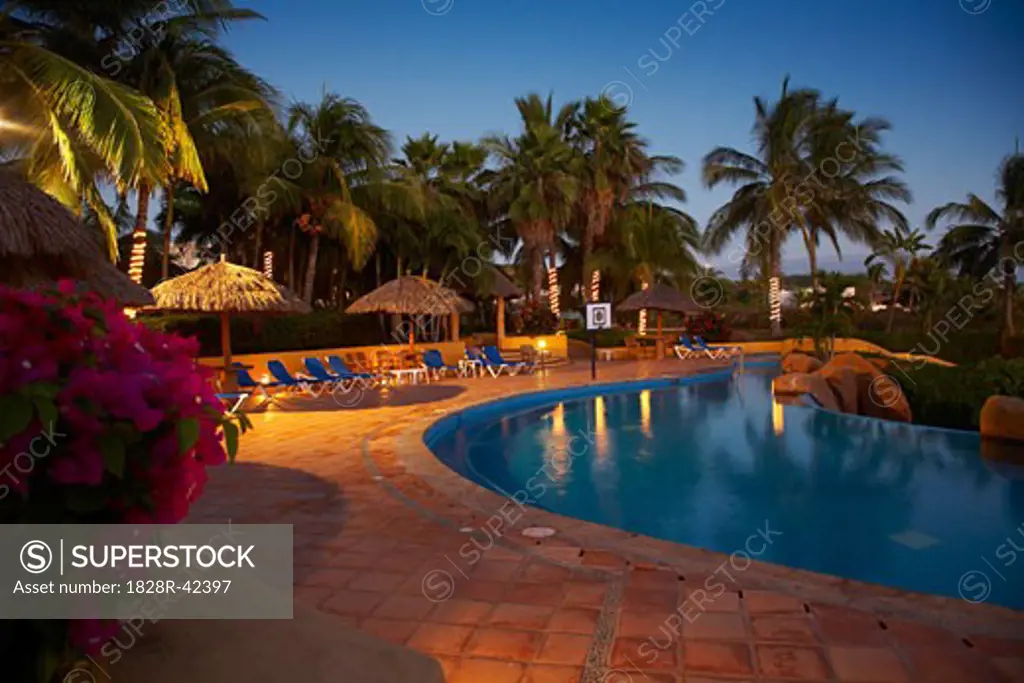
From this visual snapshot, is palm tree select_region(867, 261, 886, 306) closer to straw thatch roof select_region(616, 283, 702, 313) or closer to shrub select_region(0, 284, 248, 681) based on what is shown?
straw thatch roof select_region(616, 283, 702, 313)

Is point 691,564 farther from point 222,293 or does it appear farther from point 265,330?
point 265,330

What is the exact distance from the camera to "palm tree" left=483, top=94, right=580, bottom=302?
80.5 ft

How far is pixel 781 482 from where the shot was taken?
7.59 m

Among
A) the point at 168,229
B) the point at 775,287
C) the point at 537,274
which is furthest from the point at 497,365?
the point at 775,287

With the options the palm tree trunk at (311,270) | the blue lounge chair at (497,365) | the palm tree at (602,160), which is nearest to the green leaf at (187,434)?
the blue lounge chair at (497,365)

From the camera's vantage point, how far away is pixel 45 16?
Answer: 1166 centimetres

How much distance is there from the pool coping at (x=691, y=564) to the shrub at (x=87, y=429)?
114 inches

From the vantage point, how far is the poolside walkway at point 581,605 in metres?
2.75

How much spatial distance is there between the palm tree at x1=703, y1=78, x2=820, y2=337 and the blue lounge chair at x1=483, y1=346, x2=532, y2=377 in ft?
44.1

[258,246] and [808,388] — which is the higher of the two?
[258,246]

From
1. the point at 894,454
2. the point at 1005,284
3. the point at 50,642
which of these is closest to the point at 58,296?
the point at 50,642

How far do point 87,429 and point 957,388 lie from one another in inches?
485

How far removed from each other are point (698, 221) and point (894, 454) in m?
23.3

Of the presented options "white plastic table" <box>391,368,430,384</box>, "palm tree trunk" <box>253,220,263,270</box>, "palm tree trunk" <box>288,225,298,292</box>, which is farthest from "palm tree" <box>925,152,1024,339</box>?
"palm tree trunk" <box>253,220,263,270</box>
